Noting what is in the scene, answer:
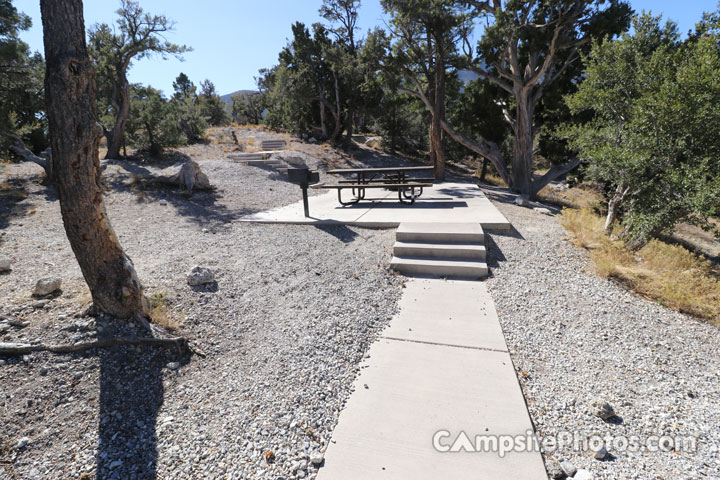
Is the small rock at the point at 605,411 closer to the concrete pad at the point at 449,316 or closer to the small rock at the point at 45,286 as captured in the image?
the concrete pad at the point at 449,316

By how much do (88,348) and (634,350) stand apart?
520 centimetres

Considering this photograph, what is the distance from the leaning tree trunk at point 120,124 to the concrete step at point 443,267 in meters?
14.0

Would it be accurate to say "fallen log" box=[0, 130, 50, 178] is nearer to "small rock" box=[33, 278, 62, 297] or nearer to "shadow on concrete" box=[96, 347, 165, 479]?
"small rock" box=[33, 278, 62, 297]

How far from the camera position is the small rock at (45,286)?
11.8 feet

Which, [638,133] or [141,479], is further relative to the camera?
[638,133]

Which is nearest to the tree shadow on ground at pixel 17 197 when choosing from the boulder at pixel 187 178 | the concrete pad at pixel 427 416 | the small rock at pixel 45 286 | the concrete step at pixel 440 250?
the boulder at pixel 187 178

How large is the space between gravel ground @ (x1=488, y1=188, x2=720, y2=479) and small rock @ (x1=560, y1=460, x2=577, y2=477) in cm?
5

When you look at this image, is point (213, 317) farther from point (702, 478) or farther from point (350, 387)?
point (702, 478)

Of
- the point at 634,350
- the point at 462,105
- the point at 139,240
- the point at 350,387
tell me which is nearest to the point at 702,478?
the point at 634,350

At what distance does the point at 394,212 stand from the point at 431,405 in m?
5.04

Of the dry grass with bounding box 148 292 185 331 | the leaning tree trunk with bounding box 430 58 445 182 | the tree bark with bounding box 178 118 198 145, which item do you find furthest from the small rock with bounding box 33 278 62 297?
the tree bark with bounding box 178 118 198 145

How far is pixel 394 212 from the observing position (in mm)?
7137

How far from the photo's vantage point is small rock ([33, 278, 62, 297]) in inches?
142

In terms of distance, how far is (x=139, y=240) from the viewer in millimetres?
6129
